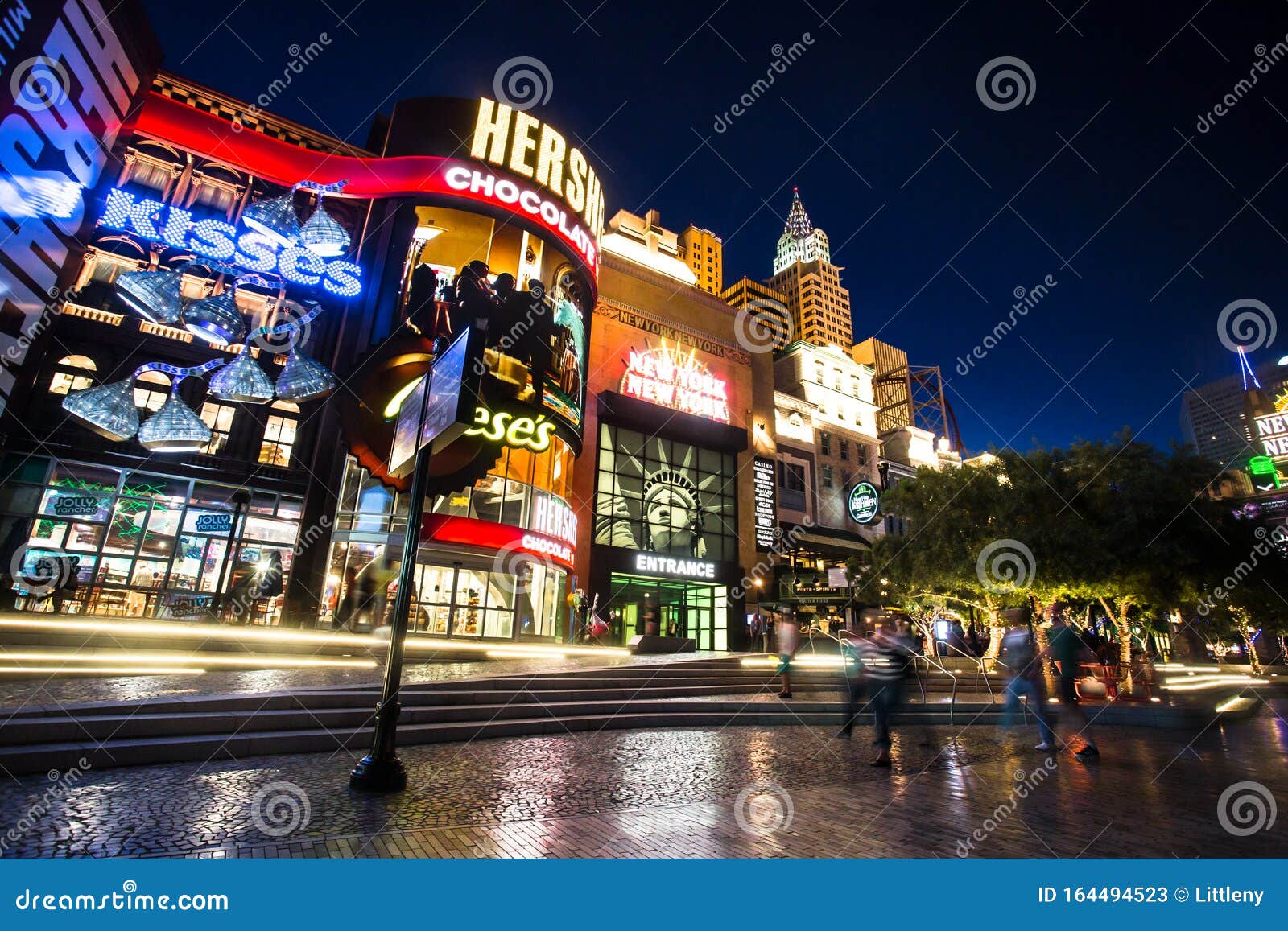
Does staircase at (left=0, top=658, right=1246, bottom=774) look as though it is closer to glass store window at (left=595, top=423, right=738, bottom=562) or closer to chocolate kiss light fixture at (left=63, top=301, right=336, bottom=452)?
glass store window at (left=595, top=423, right=738, bottom=562)

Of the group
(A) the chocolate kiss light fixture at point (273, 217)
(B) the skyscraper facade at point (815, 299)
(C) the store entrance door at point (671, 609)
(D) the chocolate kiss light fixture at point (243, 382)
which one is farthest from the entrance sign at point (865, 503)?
(B) the skyscraper facade at point (815, 299)

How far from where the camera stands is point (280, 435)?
21.5 m

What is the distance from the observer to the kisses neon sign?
19656mm

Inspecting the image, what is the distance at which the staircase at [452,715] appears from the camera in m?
Answer: 5.62

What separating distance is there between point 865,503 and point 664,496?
37.9 feet

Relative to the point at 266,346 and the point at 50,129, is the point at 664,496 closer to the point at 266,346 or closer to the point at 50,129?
the point at 266,346

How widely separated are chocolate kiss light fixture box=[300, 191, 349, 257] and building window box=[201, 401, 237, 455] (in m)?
6.61

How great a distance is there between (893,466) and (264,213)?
4651 cm

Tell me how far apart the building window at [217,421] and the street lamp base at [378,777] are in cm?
2020

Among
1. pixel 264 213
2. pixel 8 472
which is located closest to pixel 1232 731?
pixel 264 213

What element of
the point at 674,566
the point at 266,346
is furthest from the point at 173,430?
the point at 674,566

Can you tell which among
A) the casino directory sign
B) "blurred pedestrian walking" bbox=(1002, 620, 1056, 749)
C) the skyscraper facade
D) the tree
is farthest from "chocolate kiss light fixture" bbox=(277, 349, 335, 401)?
the skyscraper facade

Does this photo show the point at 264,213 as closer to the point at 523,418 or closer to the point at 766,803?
the point at 523,418

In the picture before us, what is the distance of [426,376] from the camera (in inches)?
238
